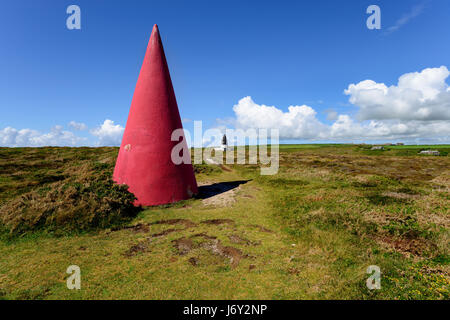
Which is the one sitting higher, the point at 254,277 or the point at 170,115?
the point at 170,115

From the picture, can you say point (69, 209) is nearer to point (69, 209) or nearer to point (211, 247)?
point (69, 209)

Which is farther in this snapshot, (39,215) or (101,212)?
(101,212)

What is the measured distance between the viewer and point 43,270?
5.13 m

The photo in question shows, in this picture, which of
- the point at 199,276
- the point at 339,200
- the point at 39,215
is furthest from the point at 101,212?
the point at 339,200

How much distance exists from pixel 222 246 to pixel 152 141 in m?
6.62

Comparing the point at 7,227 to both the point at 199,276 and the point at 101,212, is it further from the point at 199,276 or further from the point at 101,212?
the point at 199,276

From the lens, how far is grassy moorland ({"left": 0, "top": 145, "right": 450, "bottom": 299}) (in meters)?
4.39

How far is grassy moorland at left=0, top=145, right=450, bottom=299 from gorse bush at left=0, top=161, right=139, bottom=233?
0.13 ft

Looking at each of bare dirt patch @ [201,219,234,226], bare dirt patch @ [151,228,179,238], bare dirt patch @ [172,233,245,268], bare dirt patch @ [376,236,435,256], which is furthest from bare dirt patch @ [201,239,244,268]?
bare dirt patch @ [376,236,435,256]

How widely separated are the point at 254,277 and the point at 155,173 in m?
7.17
